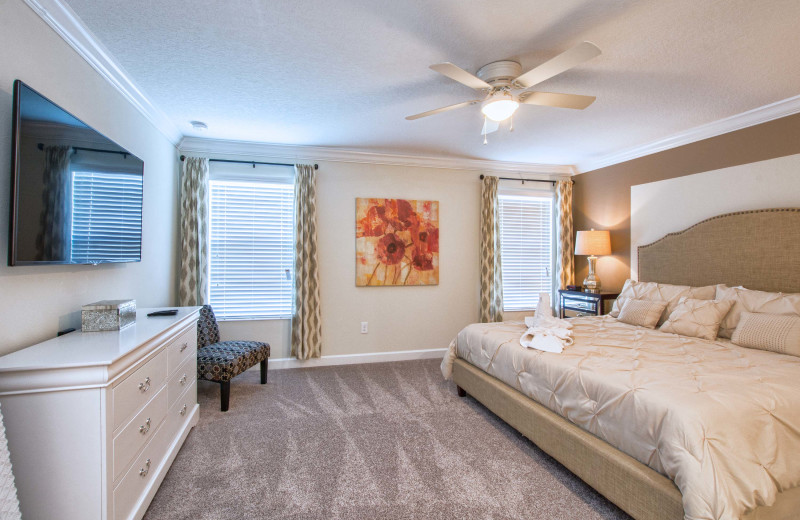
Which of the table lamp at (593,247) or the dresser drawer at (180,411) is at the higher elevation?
the table lamp at (593,247)

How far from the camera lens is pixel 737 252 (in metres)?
3.14

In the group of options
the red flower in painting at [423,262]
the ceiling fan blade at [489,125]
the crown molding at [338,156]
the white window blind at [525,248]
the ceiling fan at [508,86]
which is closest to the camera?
the ceiling fan at [508,86]

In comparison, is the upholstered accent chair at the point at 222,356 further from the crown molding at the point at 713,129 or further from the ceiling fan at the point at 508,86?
the crown molding at the point at 713,129

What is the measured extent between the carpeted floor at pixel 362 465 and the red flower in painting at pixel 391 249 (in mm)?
1692

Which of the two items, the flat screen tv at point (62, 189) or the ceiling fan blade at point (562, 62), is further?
the ceiling fan blade at point (562, 62)

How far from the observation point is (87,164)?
6.38ft

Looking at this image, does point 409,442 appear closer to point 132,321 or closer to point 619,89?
point 132,321

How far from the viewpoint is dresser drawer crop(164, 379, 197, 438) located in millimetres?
2186

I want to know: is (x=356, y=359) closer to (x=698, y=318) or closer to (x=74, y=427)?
(x=74, y=427)

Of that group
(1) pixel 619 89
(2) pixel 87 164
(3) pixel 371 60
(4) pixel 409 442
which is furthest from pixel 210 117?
(1) pixel 619 89

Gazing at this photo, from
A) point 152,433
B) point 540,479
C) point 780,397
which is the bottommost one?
point 540,479

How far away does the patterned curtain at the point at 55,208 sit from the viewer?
5.44 ft

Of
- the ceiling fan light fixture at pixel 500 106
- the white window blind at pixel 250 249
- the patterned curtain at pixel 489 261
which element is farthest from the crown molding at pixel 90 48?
the patterned curtain at pixel 489 261

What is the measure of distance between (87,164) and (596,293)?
470 cm
